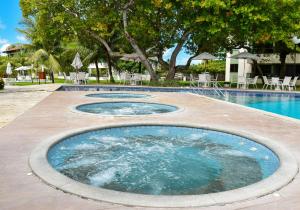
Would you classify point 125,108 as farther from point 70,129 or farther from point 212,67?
point 212,67

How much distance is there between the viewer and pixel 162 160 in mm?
6254

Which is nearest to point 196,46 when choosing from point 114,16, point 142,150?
point 114,16

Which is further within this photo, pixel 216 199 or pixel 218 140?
pixel 218 140

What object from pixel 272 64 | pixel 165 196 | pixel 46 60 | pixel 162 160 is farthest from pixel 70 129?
pixel 272 64

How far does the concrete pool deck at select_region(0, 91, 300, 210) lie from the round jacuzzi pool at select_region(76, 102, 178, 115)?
1.09 meters

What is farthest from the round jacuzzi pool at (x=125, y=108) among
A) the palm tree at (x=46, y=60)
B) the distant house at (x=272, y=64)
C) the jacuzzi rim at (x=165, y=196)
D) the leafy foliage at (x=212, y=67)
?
the leafy foliage at (x=212, y=67)

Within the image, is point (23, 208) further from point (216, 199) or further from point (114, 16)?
point (114, 16)

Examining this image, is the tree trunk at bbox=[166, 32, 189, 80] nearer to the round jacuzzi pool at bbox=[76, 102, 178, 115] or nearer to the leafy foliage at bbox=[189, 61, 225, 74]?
the round jacuzzi pool at bbox=[76, 102, 178, 115]

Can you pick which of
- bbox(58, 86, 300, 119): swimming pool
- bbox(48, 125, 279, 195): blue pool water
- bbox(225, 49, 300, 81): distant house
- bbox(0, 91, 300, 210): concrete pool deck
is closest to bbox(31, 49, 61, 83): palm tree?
bbox(58, 86, 300, 119): swimming pool

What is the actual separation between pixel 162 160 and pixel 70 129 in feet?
7.93

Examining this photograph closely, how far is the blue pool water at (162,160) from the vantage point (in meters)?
5.00

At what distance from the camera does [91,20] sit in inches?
966

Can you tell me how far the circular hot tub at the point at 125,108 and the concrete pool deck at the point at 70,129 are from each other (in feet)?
3.54

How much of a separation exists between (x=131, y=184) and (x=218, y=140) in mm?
3126
